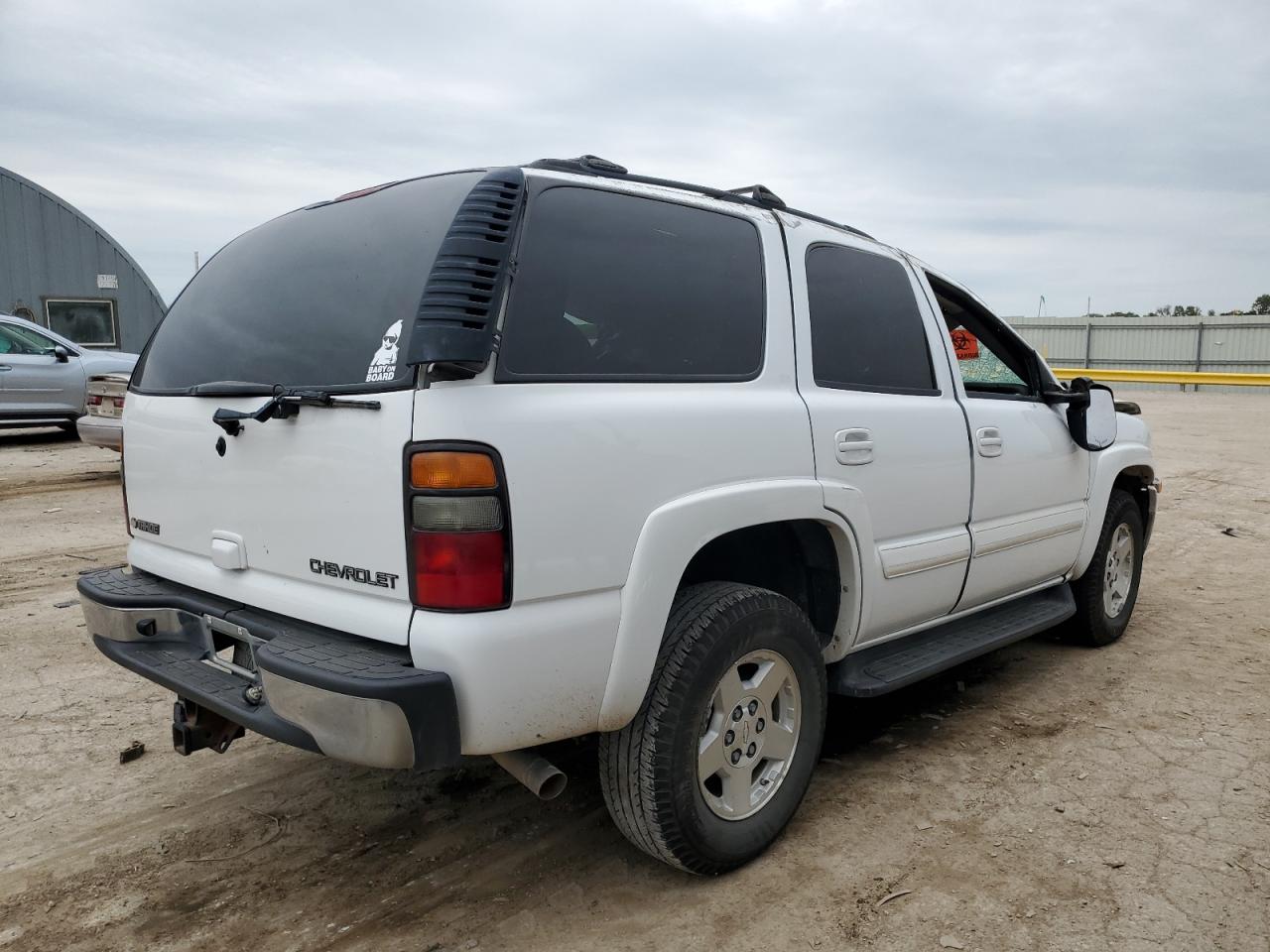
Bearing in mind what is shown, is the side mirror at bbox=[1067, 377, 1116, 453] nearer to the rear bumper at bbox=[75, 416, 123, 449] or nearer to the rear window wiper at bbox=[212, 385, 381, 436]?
the rear window wiper at bbox=[212, 385, 381, 436]

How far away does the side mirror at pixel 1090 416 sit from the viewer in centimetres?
430

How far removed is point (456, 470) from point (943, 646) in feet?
7.43

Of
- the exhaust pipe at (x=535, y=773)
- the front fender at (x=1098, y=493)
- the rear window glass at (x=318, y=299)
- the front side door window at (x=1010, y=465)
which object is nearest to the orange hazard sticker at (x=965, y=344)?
the front side door window at (x=1010, y=465)

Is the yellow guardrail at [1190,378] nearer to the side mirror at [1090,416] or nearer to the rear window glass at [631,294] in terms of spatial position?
the side mirror at [1090,416]

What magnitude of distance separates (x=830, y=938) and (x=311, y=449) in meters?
1.81

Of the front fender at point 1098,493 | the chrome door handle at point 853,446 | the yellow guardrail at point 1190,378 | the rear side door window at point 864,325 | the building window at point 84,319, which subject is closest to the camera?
the chrome door handle at point 853,446

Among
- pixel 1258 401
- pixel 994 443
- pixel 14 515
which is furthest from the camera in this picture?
pixel 1258 401

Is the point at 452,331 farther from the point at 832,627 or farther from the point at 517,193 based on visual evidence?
the point at 832,627

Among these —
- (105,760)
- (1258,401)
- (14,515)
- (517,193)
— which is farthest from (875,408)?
(1258,401)

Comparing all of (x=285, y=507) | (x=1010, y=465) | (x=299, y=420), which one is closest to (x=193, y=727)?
(x=285, y=507)

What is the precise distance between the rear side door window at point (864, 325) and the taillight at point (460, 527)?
135 cm

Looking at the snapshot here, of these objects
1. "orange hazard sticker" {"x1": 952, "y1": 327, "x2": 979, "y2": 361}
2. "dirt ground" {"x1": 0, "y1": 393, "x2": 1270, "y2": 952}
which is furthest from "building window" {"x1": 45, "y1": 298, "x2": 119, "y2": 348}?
"orange hazard sticker" {"x1": 952, "y1": 327, "x2": 979, "y2": 361}

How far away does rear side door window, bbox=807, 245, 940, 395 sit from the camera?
3.26 m

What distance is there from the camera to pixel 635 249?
2721 mm
